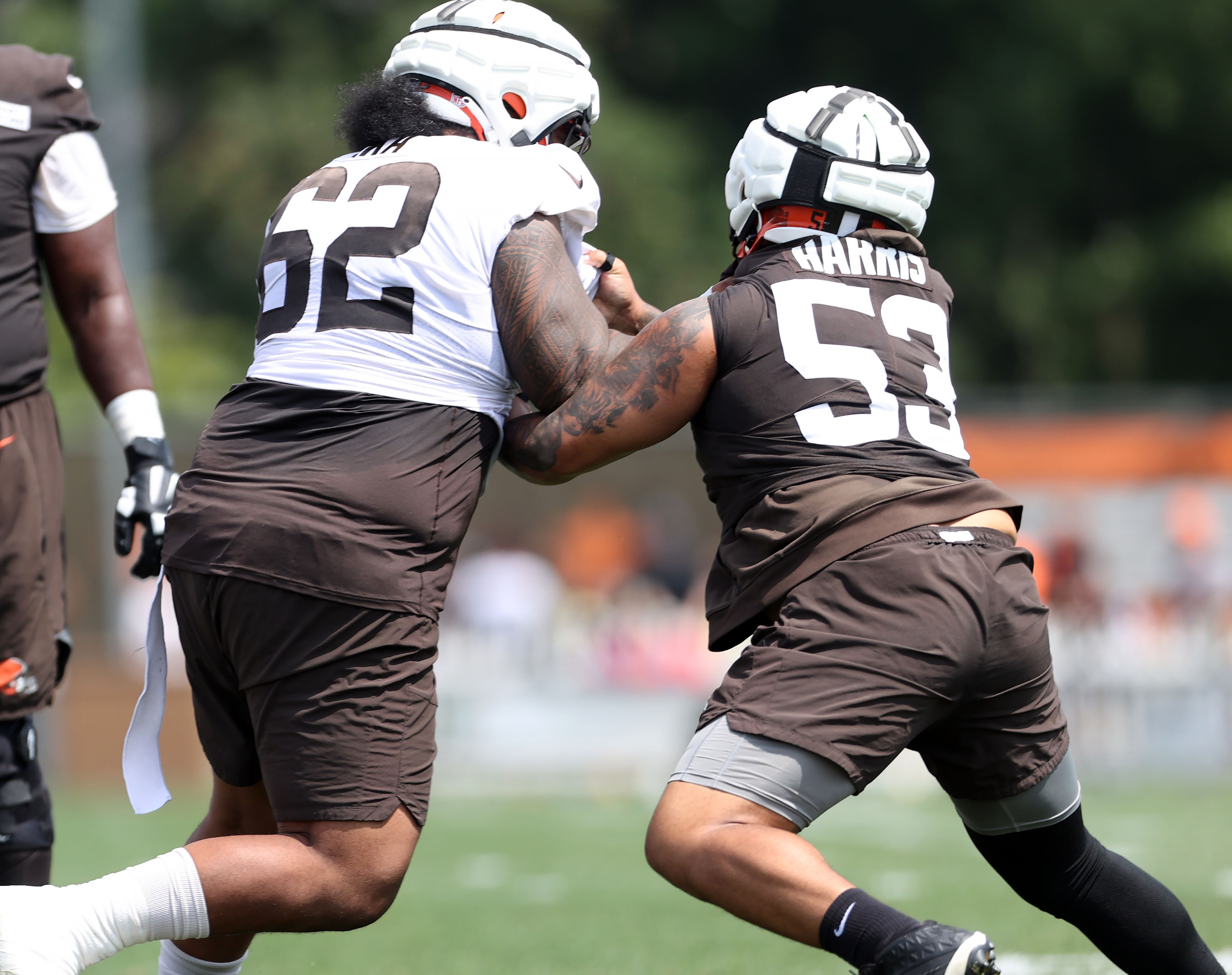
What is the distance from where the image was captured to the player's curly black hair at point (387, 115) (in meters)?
3.56

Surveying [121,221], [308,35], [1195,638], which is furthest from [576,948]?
[308,35]

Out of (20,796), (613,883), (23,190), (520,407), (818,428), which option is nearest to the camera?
(818,428)

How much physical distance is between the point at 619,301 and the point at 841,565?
0.98m

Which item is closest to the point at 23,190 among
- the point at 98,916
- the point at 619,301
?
the point at 619,301

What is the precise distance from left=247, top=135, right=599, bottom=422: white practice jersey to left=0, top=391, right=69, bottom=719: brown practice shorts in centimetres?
75

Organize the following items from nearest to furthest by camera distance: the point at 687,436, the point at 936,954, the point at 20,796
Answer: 1. the point at 936,954
2. the point at 20,796
3. the point at 687,436

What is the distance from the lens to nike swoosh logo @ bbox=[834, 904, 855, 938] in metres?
2.86

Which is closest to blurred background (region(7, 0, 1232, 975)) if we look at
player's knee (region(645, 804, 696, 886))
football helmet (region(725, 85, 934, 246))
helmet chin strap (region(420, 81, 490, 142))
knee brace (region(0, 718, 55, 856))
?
helmet chin strap (region(420, 81, 490, 142))

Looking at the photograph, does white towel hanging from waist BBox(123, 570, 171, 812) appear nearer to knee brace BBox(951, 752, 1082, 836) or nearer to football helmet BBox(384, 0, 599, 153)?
football helmet BBox(384, 0, 599, 153)

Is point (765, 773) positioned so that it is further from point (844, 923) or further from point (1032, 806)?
point (1032, 806)

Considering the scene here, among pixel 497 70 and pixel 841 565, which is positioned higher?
pixel 497 70

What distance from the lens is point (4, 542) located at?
3695 mm

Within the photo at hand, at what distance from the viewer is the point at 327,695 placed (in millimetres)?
3113

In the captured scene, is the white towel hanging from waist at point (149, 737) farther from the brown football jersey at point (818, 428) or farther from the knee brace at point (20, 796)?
the brown football jersey at point (818, 428)
